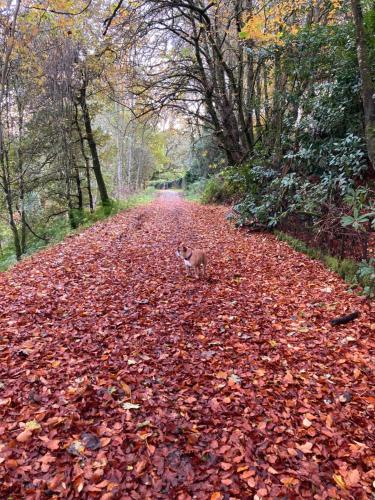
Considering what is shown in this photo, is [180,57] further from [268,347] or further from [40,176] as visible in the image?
[268,347]

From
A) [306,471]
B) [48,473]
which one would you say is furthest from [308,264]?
[48,473]

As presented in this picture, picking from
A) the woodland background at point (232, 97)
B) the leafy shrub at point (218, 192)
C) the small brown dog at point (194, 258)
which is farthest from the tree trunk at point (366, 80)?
the leafy shrub at point (218, 192)

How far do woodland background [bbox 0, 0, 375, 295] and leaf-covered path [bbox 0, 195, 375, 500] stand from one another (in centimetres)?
184

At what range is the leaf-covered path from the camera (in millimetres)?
2572

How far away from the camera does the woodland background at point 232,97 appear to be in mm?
6777

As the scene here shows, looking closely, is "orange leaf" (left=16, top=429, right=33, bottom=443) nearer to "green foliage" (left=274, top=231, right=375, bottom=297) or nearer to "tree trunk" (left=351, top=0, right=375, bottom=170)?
"green foliage" (left=274, top=231, right=375, bottom=297)

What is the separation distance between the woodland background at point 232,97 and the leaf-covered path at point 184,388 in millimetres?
1842

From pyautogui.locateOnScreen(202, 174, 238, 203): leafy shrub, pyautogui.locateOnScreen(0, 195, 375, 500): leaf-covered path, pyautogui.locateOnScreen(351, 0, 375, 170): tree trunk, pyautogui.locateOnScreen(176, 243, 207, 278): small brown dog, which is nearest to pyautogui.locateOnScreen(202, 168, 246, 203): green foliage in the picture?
pyautogui.locateOnScreen(202, 174, 238, 203): leafy shrub

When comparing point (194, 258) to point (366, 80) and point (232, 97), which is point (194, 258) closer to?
point (366, 80)

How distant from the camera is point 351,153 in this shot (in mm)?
7625

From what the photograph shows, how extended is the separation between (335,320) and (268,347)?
3.90ft

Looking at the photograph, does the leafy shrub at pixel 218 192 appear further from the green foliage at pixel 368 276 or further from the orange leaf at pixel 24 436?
the orange leaf at pixel 24 436

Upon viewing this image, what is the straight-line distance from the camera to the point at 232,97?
14.4 metres

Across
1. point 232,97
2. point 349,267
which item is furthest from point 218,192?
point 349,267
